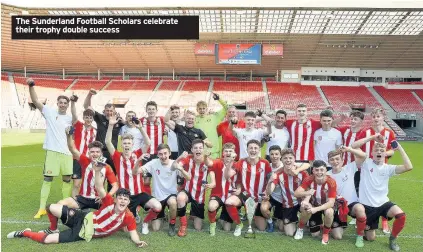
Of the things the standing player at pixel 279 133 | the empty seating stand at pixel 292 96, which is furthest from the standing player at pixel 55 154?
the empty seating stand at pixel 292 96

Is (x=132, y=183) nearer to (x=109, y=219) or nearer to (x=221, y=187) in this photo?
(x=109, y=219)

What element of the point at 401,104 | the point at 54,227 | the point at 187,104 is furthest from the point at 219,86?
the point at 54,227

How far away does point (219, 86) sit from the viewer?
3700cm

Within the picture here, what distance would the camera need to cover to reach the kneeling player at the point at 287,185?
5.35m

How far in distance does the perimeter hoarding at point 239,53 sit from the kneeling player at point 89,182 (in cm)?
2611

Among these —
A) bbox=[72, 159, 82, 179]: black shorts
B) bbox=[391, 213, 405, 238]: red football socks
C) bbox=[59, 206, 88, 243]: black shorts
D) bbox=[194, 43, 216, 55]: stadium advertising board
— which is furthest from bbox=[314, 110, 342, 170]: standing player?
bbox=[194, 43, 216, 55]: stadium advertising board

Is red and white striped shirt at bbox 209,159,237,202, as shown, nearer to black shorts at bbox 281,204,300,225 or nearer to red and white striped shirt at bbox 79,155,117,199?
black shorts at bbox 281,204,300,225

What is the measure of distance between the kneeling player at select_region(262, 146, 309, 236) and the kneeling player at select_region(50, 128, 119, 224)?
→ 2288mm

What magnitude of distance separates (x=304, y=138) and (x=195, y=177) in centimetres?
216

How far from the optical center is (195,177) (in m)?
5.60

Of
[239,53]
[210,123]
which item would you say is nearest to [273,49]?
[239,53]

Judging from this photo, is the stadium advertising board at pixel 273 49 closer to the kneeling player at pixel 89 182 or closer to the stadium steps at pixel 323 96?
the stadium steps at pixel 323 96
